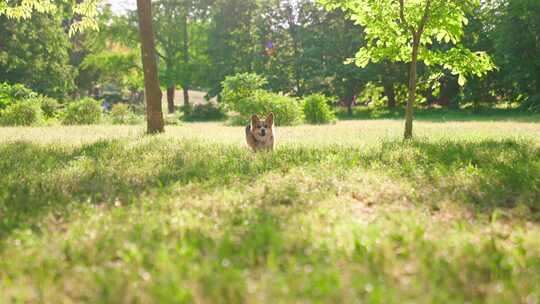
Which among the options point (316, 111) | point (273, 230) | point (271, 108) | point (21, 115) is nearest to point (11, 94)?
point (21, 115)

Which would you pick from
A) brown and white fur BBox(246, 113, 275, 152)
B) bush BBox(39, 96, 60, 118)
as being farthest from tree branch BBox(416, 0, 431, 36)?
bush BBox(39, 96, 60, 118)

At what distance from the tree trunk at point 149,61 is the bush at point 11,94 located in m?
13.5

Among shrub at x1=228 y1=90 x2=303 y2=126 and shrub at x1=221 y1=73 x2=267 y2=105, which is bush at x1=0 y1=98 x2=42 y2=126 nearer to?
shrub at x1=228 y1=90 x2=303 y2=126

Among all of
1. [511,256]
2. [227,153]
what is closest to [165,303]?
→ [511,256]

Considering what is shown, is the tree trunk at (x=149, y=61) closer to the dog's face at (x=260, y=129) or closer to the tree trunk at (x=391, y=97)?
the dog's face at (x=260, y=129)

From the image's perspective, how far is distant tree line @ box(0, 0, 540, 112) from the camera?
89.4 feet

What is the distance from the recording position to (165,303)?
2.84m

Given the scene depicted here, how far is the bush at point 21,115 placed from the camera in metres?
20.2

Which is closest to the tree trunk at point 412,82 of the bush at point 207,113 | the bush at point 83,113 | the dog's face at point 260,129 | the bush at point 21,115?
the dog's face at point 260,129

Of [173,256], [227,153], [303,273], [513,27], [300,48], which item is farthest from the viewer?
[300,48]

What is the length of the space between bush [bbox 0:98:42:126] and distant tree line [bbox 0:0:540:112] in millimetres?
10390

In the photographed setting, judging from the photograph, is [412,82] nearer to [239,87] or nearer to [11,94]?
[239,87]

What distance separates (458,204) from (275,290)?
303cm

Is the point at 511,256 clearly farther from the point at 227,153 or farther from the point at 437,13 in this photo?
the point at 437,13
